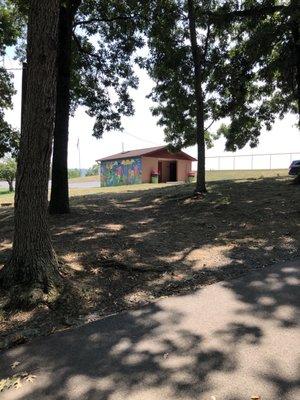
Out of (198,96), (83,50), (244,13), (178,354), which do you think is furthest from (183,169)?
(178,354)

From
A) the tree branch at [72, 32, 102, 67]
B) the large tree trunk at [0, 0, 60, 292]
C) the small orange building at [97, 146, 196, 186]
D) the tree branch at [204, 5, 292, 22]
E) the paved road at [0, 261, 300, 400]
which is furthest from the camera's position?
the small orange building at [97, 146, 196, 186]

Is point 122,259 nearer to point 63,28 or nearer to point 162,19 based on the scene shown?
point 63,28

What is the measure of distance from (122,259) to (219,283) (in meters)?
1.66

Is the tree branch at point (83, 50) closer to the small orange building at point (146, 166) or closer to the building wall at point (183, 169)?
the small orange building at point (146, 166)

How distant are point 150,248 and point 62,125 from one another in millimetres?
4812

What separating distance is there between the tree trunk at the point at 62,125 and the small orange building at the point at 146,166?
27535mm

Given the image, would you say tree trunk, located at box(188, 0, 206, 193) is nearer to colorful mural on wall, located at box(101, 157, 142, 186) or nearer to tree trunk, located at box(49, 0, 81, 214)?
tree trunk, located at box(49, 0, 81, 214)

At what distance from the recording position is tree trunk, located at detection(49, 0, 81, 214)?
10.3 meters

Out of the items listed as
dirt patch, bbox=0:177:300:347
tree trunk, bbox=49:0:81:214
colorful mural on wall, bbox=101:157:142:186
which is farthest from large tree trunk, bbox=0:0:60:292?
colorful mural on wall, bbox=101:157:142:186

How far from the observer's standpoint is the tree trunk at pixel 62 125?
407 inches

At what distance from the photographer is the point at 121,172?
41.0 metres

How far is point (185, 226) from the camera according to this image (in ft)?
28.8

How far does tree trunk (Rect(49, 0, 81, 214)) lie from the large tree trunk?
530 cm

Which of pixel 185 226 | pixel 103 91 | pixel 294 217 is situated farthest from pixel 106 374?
pixel 103 91
